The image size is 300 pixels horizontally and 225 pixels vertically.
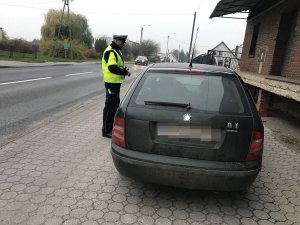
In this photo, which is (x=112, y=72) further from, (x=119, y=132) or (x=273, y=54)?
(x=273, y=54)

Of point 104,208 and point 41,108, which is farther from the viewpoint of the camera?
point 41,108

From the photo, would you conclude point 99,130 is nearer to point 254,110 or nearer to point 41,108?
point 41,108

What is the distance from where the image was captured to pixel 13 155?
4508 millimetres

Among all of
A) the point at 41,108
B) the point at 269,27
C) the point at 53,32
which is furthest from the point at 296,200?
the point at 53,32

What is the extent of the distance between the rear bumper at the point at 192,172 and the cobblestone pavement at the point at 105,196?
35 centimetres

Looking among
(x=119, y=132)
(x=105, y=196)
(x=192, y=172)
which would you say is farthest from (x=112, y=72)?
(x=192, y=172)

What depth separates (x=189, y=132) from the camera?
3.19m

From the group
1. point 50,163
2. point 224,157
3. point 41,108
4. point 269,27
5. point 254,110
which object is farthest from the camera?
point 269,27

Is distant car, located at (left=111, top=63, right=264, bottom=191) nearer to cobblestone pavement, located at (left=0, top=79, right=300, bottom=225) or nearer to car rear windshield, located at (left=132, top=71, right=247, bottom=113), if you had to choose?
car rear windshield, located at (left=132, top=71, right=247, bottom=113)

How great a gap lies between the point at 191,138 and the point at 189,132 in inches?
2.5

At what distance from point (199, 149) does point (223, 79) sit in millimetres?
905

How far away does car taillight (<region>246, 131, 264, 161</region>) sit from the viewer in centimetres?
321

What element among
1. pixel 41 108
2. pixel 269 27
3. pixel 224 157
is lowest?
pixel 41 108

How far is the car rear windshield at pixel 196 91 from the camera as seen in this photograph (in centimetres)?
331
